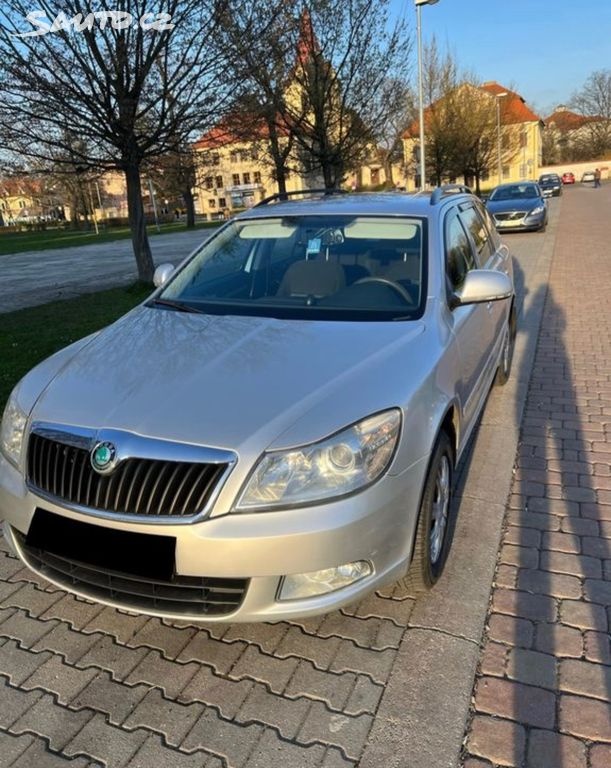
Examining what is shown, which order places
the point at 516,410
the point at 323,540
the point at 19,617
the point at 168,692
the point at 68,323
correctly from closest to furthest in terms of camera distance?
the point at 323,540 → the point at 168,692 → the point at 19,617 → the point at 516,410 → the point at 68,323

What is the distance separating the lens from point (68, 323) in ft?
30.1

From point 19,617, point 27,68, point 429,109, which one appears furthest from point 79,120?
point 429,109

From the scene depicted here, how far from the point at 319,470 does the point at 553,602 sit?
1375 millimetres

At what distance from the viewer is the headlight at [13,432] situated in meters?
2.58

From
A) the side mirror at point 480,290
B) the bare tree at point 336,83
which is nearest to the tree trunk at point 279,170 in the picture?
the bare tree at point 336,83

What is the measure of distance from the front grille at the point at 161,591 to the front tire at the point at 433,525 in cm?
82

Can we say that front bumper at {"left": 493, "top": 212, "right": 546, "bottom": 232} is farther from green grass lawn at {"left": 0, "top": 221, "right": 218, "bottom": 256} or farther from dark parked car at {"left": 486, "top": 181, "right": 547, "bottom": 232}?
green grass lawn at {"left": 0, "top": 221, "right": 218, "bottom": 256}

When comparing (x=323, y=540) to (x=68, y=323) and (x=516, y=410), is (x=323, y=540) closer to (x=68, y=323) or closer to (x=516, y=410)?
(x=516, y=410)

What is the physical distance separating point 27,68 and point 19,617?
838cm

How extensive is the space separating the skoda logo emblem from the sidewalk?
1.57 metres

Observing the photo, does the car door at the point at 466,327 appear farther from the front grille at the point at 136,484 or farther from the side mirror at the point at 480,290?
the front grille at the point at 136,484

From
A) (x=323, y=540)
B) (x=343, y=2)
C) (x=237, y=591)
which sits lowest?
(x=237, y=591)

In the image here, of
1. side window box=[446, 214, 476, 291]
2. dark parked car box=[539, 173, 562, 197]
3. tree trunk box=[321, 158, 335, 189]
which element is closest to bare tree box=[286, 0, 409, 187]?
tree trunk box=[321, 158, 335, 189]

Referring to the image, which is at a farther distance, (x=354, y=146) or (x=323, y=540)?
(x=354, y=146)
